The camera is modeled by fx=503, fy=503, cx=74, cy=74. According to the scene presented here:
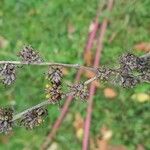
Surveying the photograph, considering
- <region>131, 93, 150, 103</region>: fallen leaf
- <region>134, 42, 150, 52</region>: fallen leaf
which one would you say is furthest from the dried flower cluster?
<region>134, 42, 150, 52</region>: fallen leaf

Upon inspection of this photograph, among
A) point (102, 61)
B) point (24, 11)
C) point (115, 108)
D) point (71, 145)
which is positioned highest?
point (24, 11)

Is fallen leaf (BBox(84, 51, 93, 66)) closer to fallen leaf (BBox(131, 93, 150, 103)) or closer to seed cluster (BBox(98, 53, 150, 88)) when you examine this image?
fallen leaf (BBox(131, 93, 150, 103))

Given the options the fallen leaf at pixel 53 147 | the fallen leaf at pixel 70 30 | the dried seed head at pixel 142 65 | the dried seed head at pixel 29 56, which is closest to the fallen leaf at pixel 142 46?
the fallen leaf at pixel 70 30

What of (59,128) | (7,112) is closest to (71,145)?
(59,128)

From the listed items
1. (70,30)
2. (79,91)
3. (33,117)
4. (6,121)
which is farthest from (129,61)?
(70,30)

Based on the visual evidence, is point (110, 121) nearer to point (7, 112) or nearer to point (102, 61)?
point (102, 61)

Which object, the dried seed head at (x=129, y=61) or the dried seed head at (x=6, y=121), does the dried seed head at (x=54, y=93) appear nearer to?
the dried seed head at (x=6, y=121)
